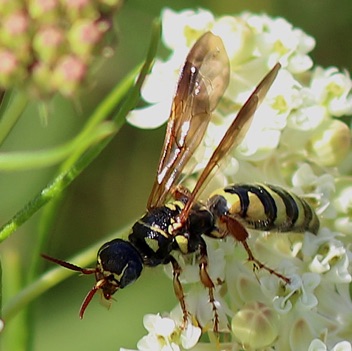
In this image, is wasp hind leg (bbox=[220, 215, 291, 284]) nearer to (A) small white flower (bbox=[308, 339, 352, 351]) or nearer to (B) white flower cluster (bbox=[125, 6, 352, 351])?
(B) white flower cluster (bbox=[125, 6, 352, 351])

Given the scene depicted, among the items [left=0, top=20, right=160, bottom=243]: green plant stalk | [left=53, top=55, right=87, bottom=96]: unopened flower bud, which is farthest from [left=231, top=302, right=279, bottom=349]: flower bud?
[left=53, top=55, right=87, bottom=96]: unopened flower bud

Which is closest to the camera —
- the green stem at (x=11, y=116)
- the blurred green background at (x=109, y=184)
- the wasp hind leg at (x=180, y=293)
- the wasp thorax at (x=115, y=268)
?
the green stem at (x=11, y=116)

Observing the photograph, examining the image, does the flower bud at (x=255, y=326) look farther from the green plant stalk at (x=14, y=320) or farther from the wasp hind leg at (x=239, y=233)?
the green plant stalk at (x=14, y=320)

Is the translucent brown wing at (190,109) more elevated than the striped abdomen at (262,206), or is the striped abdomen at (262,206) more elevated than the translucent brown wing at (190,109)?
the translucent brown wing at (190,109)

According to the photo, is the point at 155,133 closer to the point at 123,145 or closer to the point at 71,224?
the point at 123,145

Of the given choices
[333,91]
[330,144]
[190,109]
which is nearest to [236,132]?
[190,109]

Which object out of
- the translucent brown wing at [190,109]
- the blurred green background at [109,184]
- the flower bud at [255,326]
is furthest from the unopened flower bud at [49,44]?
the blurred green background at [109,184]
